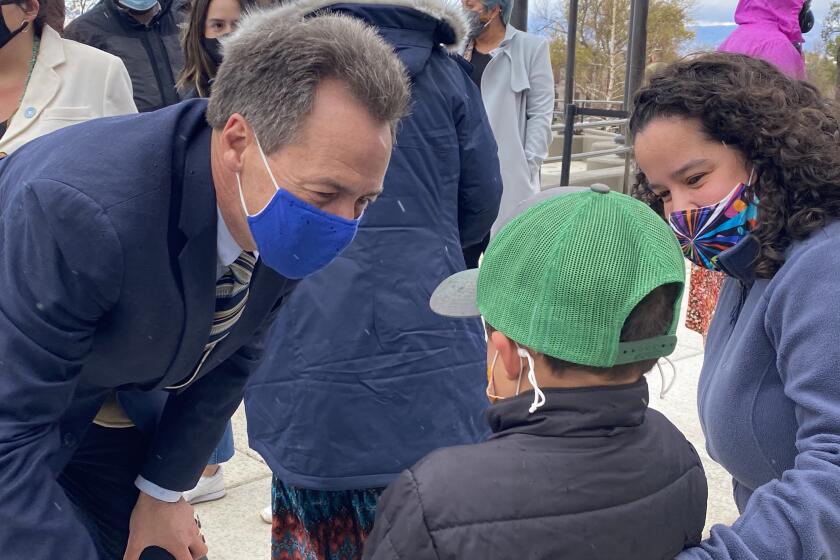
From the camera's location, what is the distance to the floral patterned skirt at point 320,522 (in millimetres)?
2684

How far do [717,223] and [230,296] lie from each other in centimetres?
103

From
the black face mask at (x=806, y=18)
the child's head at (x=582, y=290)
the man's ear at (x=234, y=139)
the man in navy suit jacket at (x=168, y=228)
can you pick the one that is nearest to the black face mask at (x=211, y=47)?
the man in navy suit jacket at (x=168, y=228)

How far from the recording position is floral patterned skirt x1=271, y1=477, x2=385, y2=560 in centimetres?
268

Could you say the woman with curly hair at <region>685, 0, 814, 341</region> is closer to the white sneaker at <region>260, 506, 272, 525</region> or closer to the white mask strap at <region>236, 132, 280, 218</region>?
the white sneaker at <region>260, 506, 272, 525</region>

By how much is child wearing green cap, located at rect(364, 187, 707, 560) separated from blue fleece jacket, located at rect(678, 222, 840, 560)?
15 centimetres

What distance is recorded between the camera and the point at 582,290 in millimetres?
1333

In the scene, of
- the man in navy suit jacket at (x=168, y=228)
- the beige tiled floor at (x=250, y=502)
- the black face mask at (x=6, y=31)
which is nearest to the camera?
the man in navy suit jacket at (x=168, y=228)

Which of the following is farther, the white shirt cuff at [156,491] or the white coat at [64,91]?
the white coat at [64,91]

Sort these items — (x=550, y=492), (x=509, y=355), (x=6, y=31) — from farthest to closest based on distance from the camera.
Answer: (x=6, y=31), (x=509, y=355), (x=550, y=492)

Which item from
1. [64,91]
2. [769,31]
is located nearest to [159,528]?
[64,91]

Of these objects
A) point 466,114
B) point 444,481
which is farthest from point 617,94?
point 444,481

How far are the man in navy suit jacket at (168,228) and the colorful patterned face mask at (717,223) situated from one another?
2.11ft

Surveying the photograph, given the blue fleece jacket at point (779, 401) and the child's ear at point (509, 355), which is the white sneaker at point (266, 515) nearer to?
the blue fleece jacket at point (779, 401)

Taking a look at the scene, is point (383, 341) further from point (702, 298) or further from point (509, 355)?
point (702, 298)
